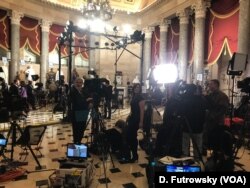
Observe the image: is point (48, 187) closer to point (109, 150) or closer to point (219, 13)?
point (109, 150)

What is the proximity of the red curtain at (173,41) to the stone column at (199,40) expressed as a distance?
2.76m

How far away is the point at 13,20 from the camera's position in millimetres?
Result: 14195

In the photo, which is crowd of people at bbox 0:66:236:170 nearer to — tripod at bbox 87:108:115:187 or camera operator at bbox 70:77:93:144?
camera operator at bbox 70:77:93:144

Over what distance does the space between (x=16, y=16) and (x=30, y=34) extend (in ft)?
5.20

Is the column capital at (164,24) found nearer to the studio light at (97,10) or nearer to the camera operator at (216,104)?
the studio light at (97,10)

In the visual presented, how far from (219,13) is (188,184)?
1066 cm

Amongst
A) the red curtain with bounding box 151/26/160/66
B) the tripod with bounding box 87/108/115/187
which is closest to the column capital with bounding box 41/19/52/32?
the red curtain with bounding box 151/26/160/66

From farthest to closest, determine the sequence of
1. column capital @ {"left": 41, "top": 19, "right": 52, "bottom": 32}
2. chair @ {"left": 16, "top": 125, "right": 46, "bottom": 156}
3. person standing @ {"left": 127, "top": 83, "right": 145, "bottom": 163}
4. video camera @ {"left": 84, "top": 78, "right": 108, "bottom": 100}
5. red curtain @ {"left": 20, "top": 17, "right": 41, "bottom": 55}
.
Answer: column capital @ {"left": 41, "top": 19, "right": 52, "bottom": 32}, red curtain @ {"left": 20, "top": 17, "right": 41, "bottom": 55}, person standing @ {"left": 127, "top": 83, "right": 145, "bottom": 163}, video camera @ {"left": 84, "top": 78, "right": 108, "bottom": 100}, chair @ {"left": 16, "top": 125, "right": 46, "bottom": 156}

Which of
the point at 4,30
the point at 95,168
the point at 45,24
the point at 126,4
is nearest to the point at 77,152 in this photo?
the point at 95,168

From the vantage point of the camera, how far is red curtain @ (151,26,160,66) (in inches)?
659

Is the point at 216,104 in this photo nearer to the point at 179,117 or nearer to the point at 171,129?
the point at 171,129

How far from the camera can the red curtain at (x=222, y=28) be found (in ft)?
32.7

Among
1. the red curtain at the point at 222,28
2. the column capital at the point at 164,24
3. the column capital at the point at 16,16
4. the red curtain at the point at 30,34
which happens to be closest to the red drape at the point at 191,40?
the red curtain at the point at 222,28
